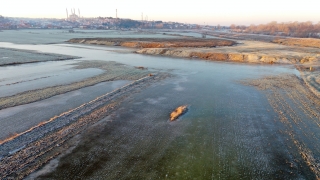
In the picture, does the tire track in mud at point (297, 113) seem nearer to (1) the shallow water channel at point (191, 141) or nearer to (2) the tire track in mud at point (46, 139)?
(1) the shallow water channel at point (191, 141)

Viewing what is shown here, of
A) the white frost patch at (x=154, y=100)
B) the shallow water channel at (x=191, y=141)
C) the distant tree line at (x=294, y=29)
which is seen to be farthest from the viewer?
the distant tree line at (x=294, y=29)

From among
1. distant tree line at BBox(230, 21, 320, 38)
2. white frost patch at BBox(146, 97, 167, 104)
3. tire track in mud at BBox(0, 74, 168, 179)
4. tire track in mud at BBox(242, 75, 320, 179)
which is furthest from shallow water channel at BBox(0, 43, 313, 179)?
distant tree line at BBox(230, 21, 320, 38)

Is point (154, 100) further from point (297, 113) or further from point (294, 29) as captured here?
point (294, 29)

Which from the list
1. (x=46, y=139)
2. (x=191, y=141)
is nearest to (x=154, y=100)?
(x=191, y=141)

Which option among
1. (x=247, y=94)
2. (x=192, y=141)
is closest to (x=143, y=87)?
(x=247, y=94)

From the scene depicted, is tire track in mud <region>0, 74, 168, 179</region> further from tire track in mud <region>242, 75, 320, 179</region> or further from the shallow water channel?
tire track in mud <region>242, 75, 320, 179</region>

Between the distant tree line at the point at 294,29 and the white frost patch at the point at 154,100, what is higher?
the distant tree line at the point at 294,29

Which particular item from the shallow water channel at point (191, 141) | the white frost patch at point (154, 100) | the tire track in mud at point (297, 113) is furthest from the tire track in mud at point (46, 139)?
the tire track in mud at point (297, 113)
